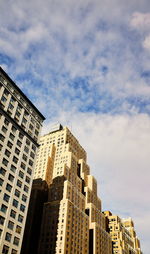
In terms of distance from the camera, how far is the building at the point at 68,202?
119188 mm

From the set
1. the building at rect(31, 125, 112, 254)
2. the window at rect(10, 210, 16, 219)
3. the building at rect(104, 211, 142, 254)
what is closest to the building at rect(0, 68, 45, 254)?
the window at rect(10, 210, 16, 219)

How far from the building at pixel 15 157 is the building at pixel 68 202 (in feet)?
165

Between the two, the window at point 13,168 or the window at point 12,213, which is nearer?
the window at point 12,213

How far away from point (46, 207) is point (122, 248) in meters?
66.6

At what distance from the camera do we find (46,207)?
13238 cm

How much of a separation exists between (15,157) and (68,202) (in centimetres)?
5969

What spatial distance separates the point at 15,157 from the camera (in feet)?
249

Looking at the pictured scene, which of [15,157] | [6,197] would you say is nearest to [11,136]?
[15,157]

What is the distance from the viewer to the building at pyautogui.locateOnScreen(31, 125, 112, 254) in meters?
119

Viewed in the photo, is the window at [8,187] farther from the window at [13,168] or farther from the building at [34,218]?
the building at [34,218]

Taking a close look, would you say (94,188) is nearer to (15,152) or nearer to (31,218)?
(31,218)

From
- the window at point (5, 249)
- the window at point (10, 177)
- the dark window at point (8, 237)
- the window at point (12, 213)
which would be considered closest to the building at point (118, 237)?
the window at point (12, 213)

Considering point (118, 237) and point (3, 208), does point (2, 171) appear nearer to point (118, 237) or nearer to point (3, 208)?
point (3, 208)

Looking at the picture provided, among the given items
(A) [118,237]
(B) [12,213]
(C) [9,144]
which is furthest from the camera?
(A) [118,237]
